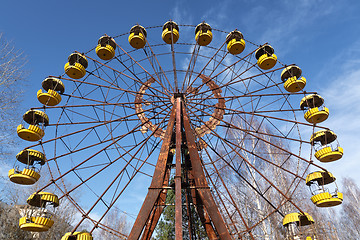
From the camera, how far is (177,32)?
14422 millimetres

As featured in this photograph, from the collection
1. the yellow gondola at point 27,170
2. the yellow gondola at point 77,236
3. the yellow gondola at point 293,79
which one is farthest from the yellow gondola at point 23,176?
the yellow gondola at point 293,79

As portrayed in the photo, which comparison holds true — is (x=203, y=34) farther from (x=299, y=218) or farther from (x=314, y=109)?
(x=299, y=218)

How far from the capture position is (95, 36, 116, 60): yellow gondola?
1371cm

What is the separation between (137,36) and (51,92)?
5373mm

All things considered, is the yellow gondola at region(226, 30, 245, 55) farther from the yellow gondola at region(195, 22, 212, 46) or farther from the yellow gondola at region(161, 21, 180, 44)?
the yellow gondola at region(161, 21, 180, 44)

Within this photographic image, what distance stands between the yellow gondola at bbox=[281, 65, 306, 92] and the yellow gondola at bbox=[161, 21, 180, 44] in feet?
20.4

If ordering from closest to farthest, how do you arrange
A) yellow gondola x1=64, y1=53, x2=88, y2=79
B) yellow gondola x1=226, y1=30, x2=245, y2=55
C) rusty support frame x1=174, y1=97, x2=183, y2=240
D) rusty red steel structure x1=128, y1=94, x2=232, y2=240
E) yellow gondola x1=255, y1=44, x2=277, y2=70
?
rusty support frame x1=174, y1=97, x2=183, y2=240 → rusty red steel structure x1=128, y1=94, x2=232, y2=240 → yellow gondola x1=64, y1=53, x2=88, y2=79 → yellow gondola x1=255, y1=44, x2=277, y2=70 → yellow gondola x1=226, y1=30, x2=245, y2=55

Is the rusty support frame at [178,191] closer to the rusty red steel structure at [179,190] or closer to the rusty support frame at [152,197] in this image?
the rusty red steel structure at [179,190]

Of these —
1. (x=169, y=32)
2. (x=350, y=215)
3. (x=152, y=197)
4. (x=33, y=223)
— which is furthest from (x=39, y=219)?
(x=350, y=215)

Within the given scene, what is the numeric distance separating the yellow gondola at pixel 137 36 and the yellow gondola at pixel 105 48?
111cm

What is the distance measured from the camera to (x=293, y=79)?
43.8 ft

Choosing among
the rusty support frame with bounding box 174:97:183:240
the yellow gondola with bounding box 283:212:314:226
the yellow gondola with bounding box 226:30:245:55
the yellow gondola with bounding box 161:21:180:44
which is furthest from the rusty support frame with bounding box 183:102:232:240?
the yellow gondola with bounding box 161:21:180:44

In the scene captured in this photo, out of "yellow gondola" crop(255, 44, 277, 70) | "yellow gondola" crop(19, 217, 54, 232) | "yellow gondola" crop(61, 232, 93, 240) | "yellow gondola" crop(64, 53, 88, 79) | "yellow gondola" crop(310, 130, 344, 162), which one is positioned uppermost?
"yellow gondola" crop(255, 44, 277, 70)

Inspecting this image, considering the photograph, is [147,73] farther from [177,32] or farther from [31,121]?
[31,121]
